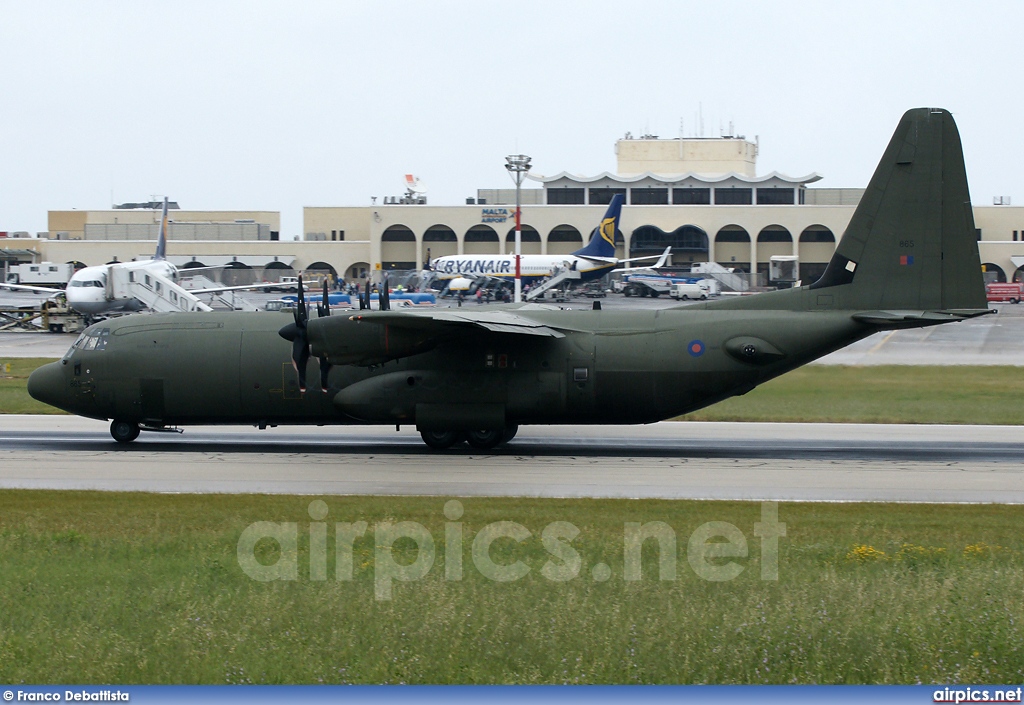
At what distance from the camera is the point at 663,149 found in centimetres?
12362

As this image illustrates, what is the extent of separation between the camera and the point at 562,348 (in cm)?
2531

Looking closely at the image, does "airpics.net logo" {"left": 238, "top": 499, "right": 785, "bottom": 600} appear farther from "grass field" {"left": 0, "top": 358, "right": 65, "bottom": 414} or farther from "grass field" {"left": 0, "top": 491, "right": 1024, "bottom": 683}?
"grass field" {"left": 0, "top": 358, "right": 65, "bottom": 414}

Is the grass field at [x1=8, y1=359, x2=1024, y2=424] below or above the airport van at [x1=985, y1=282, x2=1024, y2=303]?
below

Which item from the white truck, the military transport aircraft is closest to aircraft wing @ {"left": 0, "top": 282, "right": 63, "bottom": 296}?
the white truck

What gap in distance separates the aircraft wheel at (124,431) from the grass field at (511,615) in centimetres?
1152

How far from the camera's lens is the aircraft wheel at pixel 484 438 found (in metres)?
25.9

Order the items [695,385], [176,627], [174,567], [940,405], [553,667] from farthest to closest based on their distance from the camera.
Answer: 1. [940,405]
2. [695,385]
3. [174,567]
4. [176,627]
5. [553,667]

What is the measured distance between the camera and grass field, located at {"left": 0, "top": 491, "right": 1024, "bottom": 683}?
10117 mm

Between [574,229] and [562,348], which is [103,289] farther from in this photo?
[574,229]

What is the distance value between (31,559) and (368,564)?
460cm

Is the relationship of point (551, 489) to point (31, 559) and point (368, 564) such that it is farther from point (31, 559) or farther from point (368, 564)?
point (31, 559)

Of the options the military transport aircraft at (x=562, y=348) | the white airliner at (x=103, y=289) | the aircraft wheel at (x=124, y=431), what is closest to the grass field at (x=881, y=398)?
the military transport aircraft at (x=562, y=348)

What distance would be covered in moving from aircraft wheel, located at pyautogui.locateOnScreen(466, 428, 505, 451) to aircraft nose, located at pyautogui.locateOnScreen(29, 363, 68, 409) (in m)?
10.6

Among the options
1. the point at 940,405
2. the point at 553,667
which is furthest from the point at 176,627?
the point at 940,405
